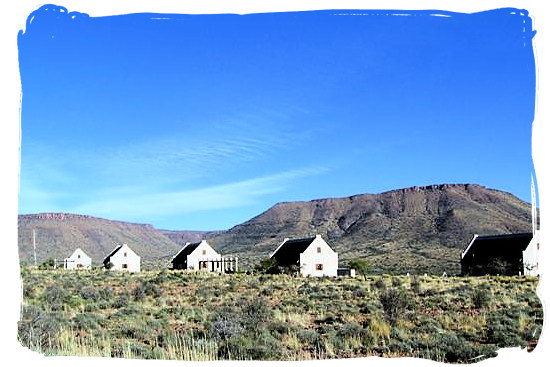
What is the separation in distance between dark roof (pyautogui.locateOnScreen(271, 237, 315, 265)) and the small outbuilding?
71.4 inches

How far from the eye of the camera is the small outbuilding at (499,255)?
3.41 metres

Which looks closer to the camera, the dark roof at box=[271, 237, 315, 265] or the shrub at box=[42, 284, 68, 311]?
the shrub at box=[42, 284, 68, 311]

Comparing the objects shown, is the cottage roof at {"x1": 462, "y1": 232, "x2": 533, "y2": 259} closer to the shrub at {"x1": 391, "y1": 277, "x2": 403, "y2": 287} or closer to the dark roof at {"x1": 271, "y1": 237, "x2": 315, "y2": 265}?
the shrub at {"x1": 391, "y1": 277, "x2": 403, "y2": 287}

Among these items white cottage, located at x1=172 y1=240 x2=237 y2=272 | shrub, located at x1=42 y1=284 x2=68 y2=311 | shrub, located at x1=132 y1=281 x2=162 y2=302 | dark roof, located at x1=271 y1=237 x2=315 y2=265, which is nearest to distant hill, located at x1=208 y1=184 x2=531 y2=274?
dark roof, located at x1=271 y1=237 x2=315 y2=265

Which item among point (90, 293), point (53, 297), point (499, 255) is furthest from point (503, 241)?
point (90, 293)

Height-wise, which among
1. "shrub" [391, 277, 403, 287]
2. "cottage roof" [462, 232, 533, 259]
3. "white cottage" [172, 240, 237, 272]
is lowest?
"shrub" [391, 277, 403, 287]

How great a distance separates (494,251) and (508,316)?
596 millimetres

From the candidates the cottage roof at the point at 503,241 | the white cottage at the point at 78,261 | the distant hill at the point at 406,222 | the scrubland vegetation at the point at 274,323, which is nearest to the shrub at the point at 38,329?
the scrubland vegetation at the point at 274,323

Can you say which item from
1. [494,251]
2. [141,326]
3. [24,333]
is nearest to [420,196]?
[494,251]

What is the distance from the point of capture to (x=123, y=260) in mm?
6816

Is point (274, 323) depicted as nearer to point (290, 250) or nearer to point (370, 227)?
point (370, 227)

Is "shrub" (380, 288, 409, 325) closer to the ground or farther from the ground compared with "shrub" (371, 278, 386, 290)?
farther from the ground

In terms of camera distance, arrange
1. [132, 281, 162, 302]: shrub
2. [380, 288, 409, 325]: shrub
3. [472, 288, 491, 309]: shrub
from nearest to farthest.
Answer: [380, 288, 409, 325]: shrub < [472, 288, 491, 309]: shrub < [132, 281, 162, 302]: shrub

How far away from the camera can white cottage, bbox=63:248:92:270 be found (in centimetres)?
545
